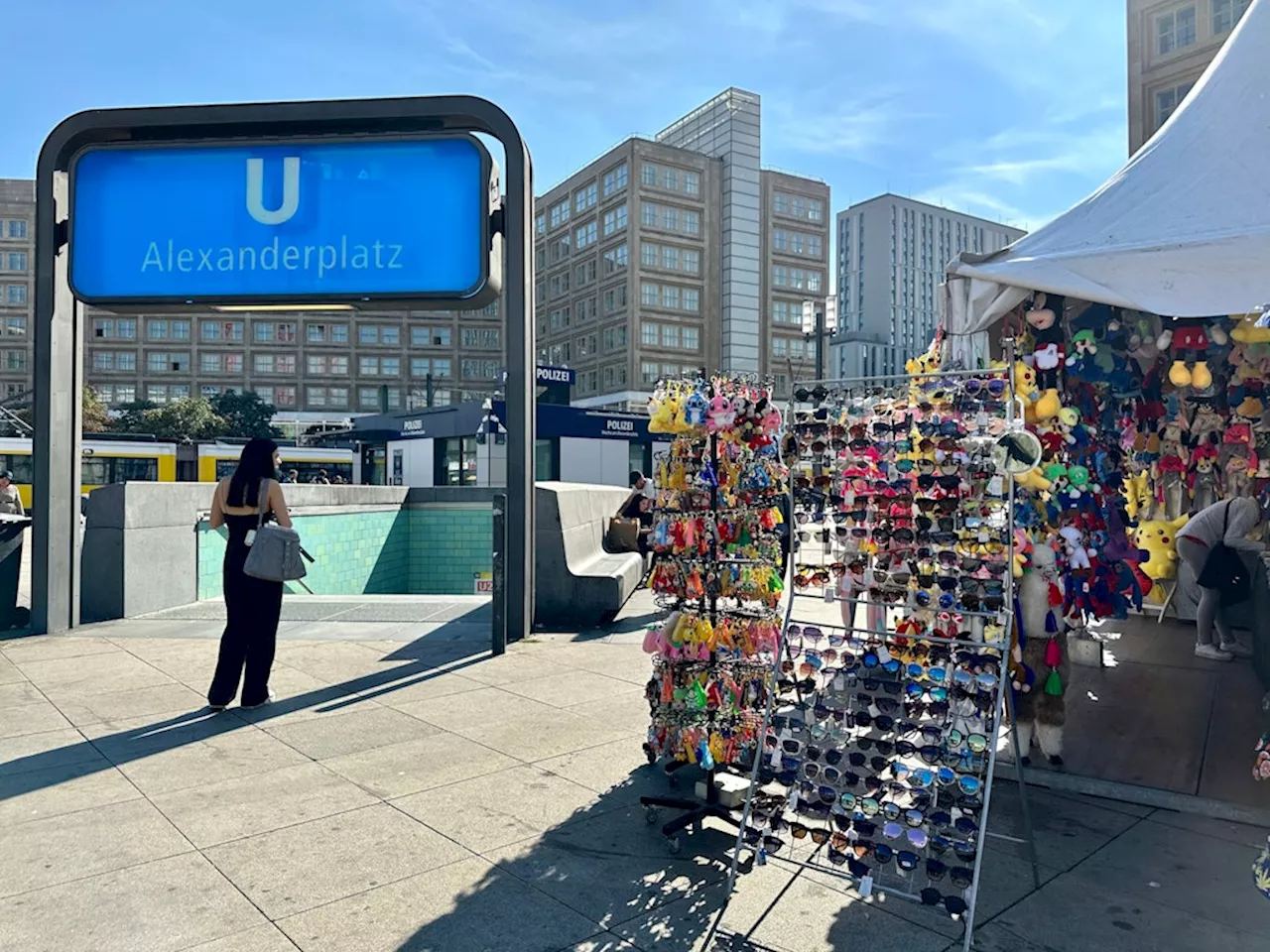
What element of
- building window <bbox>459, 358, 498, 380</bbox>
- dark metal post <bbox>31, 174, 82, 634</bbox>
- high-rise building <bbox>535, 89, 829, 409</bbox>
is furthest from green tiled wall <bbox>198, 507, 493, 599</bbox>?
building window <bbox>459, 358, 498, 380</bbox>

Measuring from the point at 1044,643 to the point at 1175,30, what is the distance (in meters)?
54.3

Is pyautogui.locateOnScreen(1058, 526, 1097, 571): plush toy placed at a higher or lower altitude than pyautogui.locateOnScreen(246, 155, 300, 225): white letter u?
lower

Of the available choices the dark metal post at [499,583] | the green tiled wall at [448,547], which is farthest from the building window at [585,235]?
the dark metal post at [499,583]

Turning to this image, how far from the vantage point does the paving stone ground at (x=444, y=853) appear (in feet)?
10.4

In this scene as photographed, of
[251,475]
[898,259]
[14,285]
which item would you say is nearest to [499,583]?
[251,475]

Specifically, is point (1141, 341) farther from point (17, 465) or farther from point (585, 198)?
point (585, 198)

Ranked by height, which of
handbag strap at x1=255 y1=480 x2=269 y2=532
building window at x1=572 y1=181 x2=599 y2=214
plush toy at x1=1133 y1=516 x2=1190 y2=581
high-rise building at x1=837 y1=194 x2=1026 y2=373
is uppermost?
high-rise building at x1=837 y1=194 x2=1026 y2=373

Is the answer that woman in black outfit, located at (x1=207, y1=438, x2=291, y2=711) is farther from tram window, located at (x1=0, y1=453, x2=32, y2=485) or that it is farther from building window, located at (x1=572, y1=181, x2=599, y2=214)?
building window, located at (x1=572, y1=181, x2=599, y2=214)

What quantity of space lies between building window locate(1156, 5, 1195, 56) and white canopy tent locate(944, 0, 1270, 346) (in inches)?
1990

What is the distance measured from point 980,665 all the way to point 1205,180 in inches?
114

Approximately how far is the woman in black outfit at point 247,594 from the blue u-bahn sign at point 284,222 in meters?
2.91

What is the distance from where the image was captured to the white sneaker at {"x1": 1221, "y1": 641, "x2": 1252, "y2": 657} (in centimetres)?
765

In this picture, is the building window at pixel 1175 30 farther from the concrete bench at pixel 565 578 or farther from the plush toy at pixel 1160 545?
the concrete bench at pixel 565 578

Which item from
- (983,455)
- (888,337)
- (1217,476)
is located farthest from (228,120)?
(888,337)
